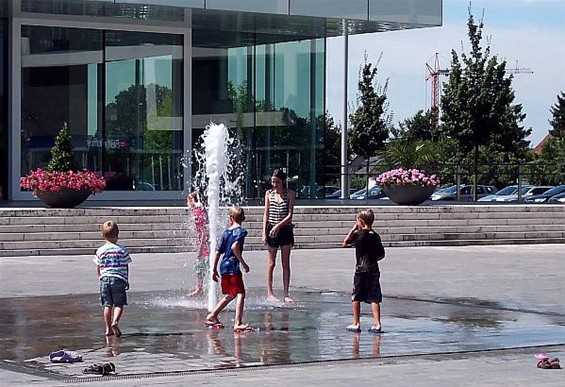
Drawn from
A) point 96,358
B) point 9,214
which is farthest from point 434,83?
point 96,358

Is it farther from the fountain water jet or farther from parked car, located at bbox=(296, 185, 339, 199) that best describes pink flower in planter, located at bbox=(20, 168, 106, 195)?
parked car, located at bbox=(296, 185, 339, 199)

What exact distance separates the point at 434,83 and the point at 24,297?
120 meters

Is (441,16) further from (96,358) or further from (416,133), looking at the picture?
(416,133)

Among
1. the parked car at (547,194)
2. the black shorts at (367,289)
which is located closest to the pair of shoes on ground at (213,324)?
the black shorts at (367,289)

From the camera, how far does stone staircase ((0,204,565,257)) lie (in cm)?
2438

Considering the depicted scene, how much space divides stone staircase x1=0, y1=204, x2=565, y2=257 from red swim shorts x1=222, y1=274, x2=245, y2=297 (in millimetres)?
11616

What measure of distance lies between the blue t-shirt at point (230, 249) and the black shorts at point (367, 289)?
124 cm

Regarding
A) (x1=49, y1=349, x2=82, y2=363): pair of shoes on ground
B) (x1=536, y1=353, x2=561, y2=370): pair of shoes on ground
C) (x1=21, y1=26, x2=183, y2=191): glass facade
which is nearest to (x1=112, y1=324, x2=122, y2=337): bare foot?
(x1=49, y1=349, x2=82, y2=363): pair of shoes on ground

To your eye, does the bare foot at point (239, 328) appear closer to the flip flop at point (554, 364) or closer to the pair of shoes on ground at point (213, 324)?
the pair of shoes on ground at point (213, 324)

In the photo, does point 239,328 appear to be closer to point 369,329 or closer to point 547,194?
point 369,329

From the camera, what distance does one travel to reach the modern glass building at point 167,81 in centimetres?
3256

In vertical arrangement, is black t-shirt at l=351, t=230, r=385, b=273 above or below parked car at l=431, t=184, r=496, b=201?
above

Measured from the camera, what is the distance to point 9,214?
24203mm

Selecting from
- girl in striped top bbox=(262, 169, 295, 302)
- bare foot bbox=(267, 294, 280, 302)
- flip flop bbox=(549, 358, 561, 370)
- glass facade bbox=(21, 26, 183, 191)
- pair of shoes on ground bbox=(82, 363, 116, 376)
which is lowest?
bare foot bbox=(267, 294, 280, 302)
